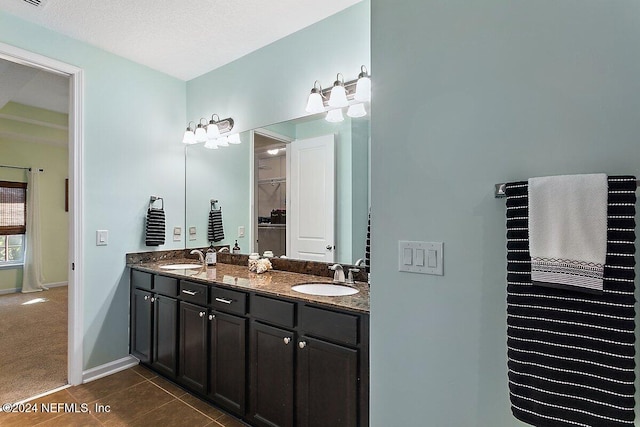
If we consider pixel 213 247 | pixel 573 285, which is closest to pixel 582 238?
pixel 573 285

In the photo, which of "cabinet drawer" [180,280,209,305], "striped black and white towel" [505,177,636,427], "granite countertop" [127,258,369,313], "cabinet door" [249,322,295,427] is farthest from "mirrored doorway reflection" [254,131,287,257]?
"striped black and white towel" [505,177,636,427]

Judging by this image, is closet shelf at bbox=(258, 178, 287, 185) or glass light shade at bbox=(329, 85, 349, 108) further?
closet shelf at bbox=(258, 178, 287, 185)

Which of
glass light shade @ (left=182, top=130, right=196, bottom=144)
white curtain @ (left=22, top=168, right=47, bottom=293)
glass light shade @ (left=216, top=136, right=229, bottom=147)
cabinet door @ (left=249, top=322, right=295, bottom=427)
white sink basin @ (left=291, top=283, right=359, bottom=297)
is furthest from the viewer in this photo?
white curtain @ (left=22, top=168, right=47, bottom=293)

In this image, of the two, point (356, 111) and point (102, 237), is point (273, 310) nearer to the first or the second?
point (356, 111)

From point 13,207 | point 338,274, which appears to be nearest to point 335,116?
point 338,274

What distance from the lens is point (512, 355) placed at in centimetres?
94

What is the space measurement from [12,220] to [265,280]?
213 inches

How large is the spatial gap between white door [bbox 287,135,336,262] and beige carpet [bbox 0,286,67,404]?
2.07 meters

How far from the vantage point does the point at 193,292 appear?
2303 millimetres

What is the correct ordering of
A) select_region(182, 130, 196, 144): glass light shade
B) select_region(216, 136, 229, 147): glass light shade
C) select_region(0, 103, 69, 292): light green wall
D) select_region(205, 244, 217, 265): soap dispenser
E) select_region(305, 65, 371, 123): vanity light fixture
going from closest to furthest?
select_region(305, 65, 371, 123): vanity light fixture, select_region(205, 244, 217, 265): soap dispenser, select_region(216, 136, 229, 147): glass light shade, select_region(182, 130, 196, 144): glass light shade, select_region(0, 103, 69, 292): light green wall

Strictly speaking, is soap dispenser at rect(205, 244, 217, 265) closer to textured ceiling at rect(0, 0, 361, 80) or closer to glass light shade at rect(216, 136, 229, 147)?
glass light shade at rect(216, 136, 229, 147)

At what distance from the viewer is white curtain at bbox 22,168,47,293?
212 inches

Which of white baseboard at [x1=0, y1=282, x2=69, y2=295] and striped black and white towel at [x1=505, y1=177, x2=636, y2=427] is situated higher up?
striped black and white towel at [x1=505, y1=177, x2=636, y2=427]

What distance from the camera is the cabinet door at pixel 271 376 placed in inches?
68.9
